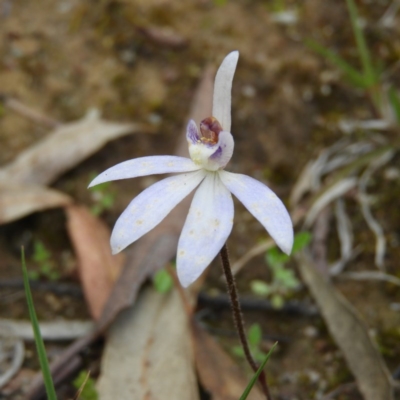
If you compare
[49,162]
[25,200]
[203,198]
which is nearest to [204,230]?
[203,198]

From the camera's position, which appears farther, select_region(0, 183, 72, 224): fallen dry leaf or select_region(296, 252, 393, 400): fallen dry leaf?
select_region(0, 183, 72, 224): fallen dry leaf

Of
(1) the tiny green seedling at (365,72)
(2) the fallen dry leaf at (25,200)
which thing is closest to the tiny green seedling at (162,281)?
(2) the fallen dry leaf at (25,200)

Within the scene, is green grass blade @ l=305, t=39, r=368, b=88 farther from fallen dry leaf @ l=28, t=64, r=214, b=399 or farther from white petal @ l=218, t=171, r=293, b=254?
white petal @ l=218, t=171, r=293, b=254

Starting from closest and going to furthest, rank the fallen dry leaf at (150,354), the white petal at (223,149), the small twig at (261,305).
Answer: the white petal at (223,149) < the fallen dry leaf at (150,354) < the small twig at (261,305)

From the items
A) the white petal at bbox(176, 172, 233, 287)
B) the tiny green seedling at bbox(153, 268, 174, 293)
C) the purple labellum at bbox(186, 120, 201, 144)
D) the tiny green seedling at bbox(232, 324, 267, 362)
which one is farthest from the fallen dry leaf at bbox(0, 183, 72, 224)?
the white petal at bbox(176, 172, 233, 287)

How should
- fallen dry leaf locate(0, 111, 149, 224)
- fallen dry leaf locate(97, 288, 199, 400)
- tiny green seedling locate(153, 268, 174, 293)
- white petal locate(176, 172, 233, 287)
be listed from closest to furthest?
white petal locate(176, 172, 233, 287)
fallen dry leaf locate(97, 288, 199, 400)
tiny green seedling locate(153, 268, 174, 293)
fallen dry leaf locate(0, 111, 149, 224)

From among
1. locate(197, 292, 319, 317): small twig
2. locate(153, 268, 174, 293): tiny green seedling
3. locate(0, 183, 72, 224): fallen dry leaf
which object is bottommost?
locate(197, 292, 319, 317): small twig

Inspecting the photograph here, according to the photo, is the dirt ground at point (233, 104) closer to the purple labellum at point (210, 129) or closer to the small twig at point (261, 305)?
the small twig at point (261, 305)

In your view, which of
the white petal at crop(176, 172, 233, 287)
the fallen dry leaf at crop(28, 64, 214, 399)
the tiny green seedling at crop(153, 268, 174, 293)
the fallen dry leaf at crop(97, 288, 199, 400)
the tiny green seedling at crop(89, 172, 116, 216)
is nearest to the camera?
the white petal at crop(176, 172, 233, 287)
